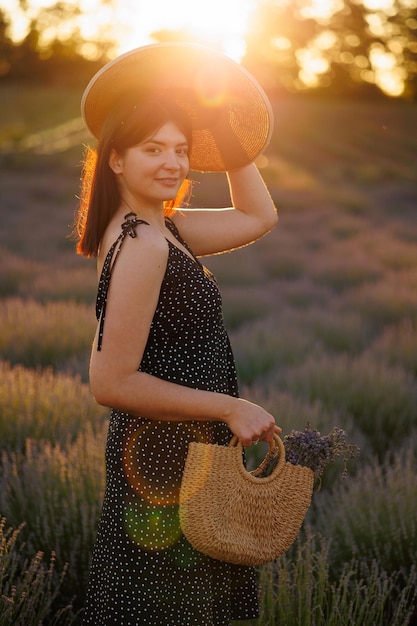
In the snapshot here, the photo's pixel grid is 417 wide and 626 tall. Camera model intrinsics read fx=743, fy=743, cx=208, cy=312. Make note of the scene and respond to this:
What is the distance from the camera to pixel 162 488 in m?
1.79

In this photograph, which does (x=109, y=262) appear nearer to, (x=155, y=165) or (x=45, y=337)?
(x=155, y=165)

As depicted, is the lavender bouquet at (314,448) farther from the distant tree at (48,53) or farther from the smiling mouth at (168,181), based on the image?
the distant tree at (48,53)

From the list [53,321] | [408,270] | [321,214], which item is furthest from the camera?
[321,214]

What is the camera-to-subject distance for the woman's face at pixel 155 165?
1781 mm

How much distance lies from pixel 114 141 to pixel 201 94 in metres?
0.32

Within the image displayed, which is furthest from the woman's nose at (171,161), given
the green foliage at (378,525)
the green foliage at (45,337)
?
the green foliage at (45,337)

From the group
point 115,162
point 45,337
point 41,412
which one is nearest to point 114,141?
point 115,162

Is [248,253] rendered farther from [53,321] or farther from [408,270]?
[53,321]

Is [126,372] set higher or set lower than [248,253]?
higher

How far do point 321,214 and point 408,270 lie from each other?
19.4 feet

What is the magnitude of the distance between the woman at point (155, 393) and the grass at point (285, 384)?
46 centimetres

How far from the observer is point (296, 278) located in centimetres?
1073

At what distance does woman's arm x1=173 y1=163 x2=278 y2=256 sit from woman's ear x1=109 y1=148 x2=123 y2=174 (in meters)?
0.36

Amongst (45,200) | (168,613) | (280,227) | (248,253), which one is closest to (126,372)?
(168,613)
